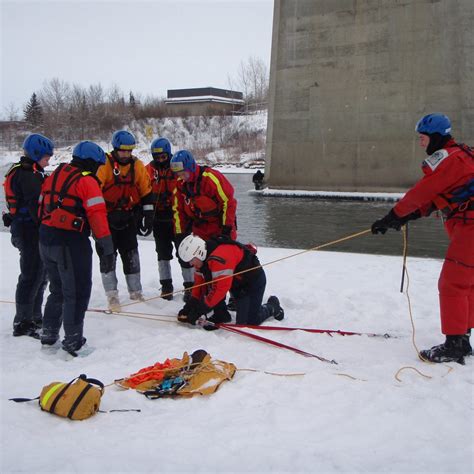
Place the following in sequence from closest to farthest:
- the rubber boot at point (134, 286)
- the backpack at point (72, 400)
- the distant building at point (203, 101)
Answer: the backpack at point (72, 400), the rubber boot at point (134, 286), the distant building at point (203, 101)

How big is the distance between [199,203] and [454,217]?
8.62 feet

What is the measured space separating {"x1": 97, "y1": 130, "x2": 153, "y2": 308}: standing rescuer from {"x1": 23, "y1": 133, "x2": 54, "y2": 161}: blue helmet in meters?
0.91

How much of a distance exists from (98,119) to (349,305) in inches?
2708

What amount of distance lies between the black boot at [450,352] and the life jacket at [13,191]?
3.67 meters

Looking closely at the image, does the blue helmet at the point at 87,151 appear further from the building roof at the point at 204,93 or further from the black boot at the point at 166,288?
the building roof at the point at 204,93

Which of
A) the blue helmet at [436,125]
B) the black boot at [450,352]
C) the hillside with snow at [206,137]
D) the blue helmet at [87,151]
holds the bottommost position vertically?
the black boot at [450,352]

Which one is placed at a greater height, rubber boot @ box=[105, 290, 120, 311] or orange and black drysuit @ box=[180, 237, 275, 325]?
orange and black drysuit @ box=[180, 237, 275, 325]

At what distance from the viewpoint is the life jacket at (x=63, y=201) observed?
3.75m

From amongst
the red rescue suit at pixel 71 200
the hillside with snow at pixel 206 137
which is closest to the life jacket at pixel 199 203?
the red rescue suit at pixel 71 200

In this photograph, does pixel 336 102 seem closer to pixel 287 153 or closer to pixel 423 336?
pixel 287 153

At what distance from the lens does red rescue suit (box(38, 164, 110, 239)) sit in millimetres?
3752

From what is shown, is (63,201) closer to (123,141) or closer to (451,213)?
(123,141)

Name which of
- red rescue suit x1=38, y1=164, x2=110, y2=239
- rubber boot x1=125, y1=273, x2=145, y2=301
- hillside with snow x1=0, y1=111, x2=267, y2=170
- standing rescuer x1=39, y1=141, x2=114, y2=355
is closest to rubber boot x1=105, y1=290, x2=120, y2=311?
rubber boot x1=125, y1=273, x2=145, y2=301

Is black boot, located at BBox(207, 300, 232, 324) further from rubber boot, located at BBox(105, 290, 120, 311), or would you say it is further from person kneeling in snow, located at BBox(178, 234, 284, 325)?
rubber boot, located at BBox(105, 290, 120, 311)
